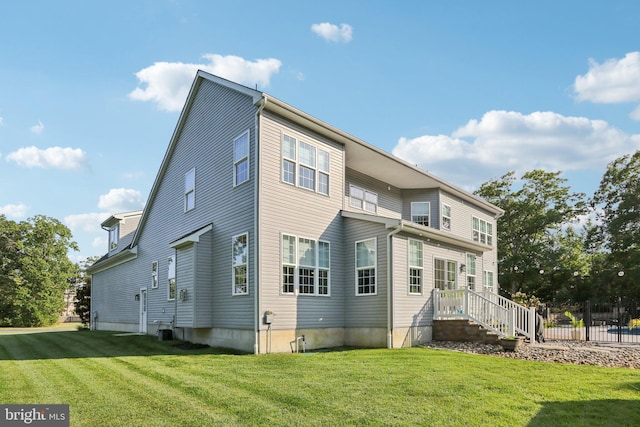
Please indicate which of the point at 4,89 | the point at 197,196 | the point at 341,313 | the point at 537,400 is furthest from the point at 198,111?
the point at 537,400

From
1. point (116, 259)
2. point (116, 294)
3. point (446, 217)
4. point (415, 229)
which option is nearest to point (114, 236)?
point (116, 259)

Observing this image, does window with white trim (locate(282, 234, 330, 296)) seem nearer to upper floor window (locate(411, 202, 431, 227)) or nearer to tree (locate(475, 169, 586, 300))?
upper floor window (locate(411, 202, 431, 227))

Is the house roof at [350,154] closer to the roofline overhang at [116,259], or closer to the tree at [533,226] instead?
the roofline overhang at [116,259]

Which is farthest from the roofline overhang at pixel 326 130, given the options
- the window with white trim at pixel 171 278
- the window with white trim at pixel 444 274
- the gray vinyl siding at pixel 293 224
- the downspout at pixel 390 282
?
the window with white trim at pixel 171 278

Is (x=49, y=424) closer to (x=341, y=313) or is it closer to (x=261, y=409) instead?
(x=261, y=409)

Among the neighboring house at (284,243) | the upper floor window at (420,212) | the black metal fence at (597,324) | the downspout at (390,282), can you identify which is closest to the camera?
the neighboring house at (284,243)

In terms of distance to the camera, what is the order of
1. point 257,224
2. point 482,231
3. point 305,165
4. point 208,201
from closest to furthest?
point 257,224, point 305,165, point 208,201, point 482,231

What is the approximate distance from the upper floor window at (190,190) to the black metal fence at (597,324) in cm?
1506

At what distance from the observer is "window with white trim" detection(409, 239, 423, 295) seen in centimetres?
1530

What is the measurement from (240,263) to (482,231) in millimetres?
16516

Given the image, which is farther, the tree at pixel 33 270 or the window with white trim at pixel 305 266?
the tree at pixel 33 270

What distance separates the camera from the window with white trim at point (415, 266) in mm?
15301

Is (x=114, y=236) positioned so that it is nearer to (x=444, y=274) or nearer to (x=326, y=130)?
(x=326, y=130)

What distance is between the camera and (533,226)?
39.3 m
